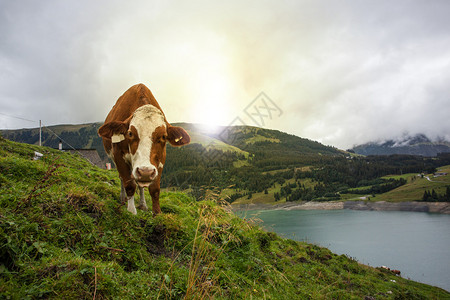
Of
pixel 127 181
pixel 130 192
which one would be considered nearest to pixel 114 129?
pixel 127 181

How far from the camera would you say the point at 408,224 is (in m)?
71.4

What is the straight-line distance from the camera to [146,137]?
4.56m

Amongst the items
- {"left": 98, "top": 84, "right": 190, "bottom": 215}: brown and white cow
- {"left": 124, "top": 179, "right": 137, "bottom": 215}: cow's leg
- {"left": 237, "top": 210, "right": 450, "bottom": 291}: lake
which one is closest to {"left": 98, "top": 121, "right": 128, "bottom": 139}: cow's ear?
{"left": 98, "top": 84, "right": 190, "bottom": 215}: brown and white cow

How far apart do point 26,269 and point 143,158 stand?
225cm

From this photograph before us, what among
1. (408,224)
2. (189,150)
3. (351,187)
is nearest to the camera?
(408,224)

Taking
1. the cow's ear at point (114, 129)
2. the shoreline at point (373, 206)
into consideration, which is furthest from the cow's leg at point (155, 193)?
the shoreline at point (373, 206)

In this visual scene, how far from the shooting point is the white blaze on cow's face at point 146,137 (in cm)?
433

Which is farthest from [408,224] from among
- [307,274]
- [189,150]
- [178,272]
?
[189,150]

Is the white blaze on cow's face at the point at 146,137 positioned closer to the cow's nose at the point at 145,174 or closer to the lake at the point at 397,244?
the cow's nose at the point at 145,174

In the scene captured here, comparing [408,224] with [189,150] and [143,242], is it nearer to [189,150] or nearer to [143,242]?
[143,242]

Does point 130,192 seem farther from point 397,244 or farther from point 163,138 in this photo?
point 397,244

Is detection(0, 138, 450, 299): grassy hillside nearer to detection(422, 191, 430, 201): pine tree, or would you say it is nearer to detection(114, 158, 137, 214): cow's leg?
detection(114, 158, 137, 214): cow's leg

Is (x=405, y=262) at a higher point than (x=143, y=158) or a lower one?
lower

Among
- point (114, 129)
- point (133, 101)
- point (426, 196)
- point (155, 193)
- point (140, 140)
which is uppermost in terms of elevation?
point (133, 101)
